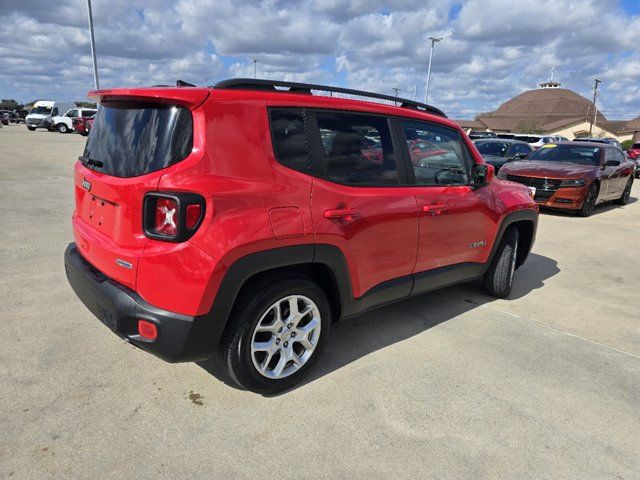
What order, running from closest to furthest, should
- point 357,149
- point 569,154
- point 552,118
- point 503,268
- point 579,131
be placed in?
point 357,149, point 503,268, point 569,154, point 579,131, point 552,118

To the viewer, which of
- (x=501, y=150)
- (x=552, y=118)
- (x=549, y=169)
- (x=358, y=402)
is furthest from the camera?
(x=552, y=118)

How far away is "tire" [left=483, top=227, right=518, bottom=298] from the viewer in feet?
14.8

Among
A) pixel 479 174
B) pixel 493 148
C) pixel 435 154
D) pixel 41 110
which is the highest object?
pixel 41 110

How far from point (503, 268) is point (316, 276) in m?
2.36

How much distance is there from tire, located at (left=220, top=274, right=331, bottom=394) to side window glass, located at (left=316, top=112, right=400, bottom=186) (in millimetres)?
742

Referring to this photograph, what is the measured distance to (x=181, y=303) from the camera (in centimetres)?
A: 233

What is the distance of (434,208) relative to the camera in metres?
3.50

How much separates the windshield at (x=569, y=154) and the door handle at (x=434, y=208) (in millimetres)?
8502

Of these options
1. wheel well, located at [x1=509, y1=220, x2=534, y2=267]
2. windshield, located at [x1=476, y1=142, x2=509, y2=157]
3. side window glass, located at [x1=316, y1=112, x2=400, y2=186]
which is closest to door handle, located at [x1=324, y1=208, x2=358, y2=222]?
side window glass, located at [x1=316, y1=112, x2=400, y2=186]

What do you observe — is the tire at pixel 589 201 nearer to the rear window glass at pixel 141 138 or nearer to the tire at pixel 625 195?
the tire at pixel 625 195

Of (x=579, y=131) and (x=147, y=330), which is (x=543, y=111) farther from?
(x=147, y=330)

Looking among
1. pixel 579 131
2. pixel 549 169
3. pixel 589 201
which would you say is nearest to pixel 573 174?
pixel 549 169

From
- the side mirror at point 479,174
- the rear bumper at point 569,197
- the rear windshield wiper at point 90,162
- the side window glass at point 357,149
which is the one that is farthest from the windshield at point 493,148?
the rear windshield wiper at point 90,162

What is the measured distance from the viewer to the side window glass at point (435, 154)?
136 inches
